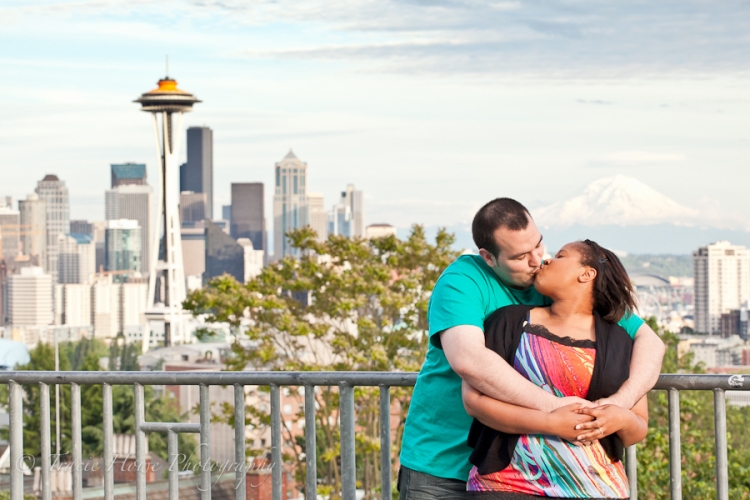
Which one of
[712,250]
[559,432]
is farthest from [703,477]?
[712,250]

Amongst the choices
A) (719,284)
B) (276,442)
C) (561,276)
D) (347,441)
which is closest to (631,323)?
(561,276)

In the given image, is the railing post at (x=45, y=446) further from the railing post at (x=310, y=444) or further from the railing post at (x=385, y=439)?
the railing post at (x=385, y=439)

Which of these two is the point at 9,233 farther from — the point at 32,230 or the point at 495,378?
the point at 495,378

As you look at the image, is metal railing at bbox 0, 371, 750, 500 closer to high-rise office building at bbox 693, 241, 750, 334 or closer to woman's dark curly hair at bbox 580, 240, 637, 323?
woman's dark curly hair at bbox 580, 240, 637, 323

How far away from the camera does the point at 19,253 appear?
191m

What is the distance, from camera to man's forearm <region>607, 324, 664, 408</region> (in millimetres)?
2814

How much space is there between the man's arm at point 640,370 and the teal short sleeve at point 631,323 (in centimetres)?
1

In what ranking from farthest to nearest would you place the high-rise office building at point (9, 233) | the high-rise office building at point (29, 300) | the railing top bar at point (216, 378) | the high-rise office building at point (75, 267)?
the high-rise office building at point (75, 267), the high-rise office building at point (9, 233), the high-rise office building at point (29, 300), the railing top bar at point (216, 378)

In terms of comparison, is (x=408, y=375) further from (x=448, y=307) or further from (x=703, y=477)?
(x=703, y=477)

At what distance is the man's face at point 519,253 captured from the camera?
2.86m

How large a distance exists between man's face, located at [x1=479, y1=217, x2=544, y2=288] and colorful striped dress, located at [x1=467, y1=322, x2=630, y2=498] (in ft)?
0.50

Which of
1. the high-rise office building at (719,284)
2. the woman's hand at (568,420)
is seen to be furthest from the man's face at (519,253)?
the high-rise office building at (719,284)

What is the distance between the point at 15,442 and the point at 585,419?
8.18 ft

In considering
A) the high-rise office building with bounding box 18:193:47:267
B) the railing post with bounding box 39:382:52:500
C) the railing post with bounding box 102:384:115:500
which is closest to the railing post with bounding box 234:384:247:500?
the railing post with bounding box 102:384:115:500
